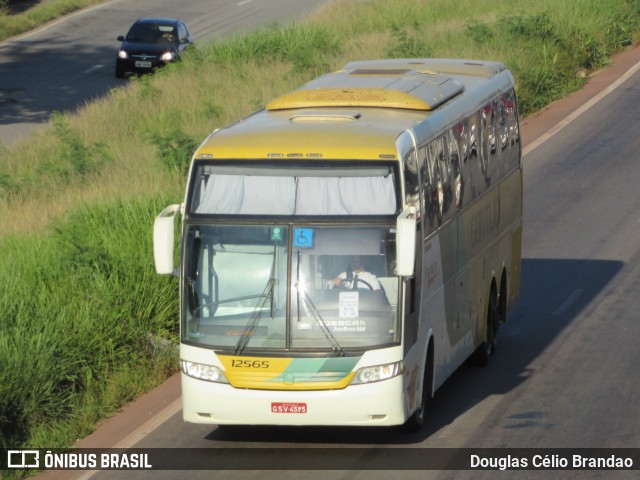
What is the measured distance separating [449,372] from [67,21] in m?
42.1

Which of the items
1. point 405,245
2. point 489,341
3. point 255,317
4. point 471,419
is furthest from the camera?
point 489,341

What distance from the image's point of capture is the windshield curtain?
39.5ft

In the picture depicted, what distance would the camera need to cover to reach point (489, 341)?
16250 millimetres

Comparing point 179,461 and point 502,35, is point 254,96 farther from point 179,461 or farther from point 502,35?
point 179,461

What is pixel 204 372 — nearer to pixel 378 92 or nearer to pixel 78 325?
pixel 78 325

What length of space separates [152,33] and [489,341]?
28.9 meters

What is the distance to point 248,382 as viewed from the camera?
12.0 m

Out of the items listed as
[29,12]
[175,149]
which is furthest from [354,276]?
[29,12]

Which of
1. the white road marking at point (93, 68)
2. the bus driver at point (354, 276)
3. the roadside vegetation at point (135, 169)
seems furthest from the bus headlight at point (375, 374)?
the white road marking at point (93, 68)

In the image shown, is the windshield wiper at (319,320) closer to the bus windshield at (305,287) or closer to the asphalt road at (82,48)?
the bus windshield at (305,287)

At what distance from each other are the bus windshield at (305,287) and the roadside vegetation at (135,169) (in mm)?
2361

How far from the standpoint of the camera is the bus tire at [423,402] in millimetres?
12969

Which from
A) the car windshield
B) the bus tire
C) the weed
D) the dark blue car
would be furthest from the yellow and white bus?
the car windshield

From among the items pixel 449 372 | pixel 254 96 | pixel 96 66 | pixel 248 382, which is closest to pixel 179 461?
pixel 248 382
